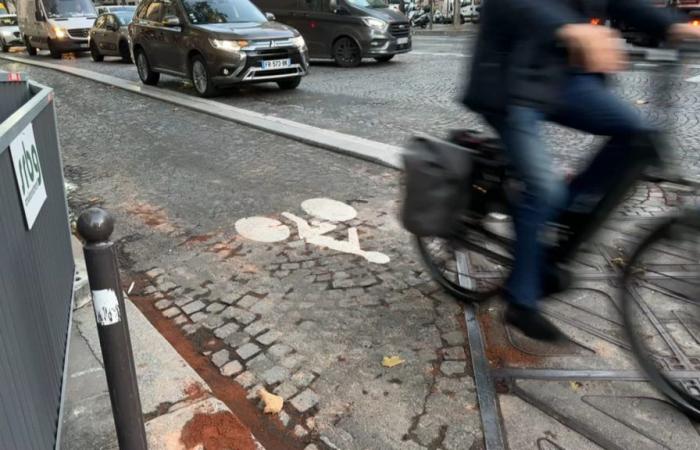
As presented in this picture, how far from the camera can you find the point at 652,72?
245cm

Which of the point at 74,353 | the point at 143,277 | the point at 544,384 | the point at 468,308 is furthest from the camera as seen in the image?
the point at 143,277

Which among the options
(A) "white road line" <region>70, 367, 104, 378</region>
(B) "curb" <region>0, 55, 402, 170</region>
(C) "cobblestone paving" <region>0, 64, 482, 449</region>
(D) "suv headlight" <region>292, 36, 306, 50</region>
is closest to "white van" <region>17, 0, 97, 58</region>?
(B) "curb" <region>0, 55, 402, 170</region>

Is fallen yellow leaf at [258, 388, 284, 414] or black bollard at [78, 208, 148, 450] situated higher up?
black bollard at [78, 208, 148, 450]

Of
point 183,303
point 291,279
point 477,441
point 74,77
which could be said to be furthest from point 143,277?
point 74,77

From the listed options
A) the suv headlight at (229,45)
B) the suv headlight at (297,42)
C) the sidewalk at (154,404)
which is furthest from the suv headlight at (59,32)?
the sidewalk at (154,404)

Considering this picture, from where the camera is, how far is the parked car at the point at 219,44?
33.2ft

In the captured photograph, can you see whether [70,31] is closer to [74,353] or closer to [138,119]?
[138,119]

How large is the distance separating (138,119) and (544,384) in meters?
8.06

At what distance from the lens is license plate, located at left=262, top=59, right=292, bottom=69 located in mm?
10273

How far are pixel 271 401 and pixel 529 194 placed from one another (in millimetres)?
1429

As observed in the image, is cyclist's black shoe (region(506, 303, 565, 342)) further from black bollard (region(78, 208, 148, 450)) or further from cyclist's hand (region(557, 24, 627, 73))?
black bollard (region(78, 208, 148, 450))

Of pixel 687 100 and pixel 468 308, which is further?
pixel 687 100

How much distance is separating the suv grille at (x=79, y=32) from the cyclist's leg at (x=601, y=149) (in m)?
22.3

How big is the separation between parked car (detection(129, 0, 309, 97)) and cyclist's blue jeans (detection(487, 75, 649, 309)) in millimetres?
8234
